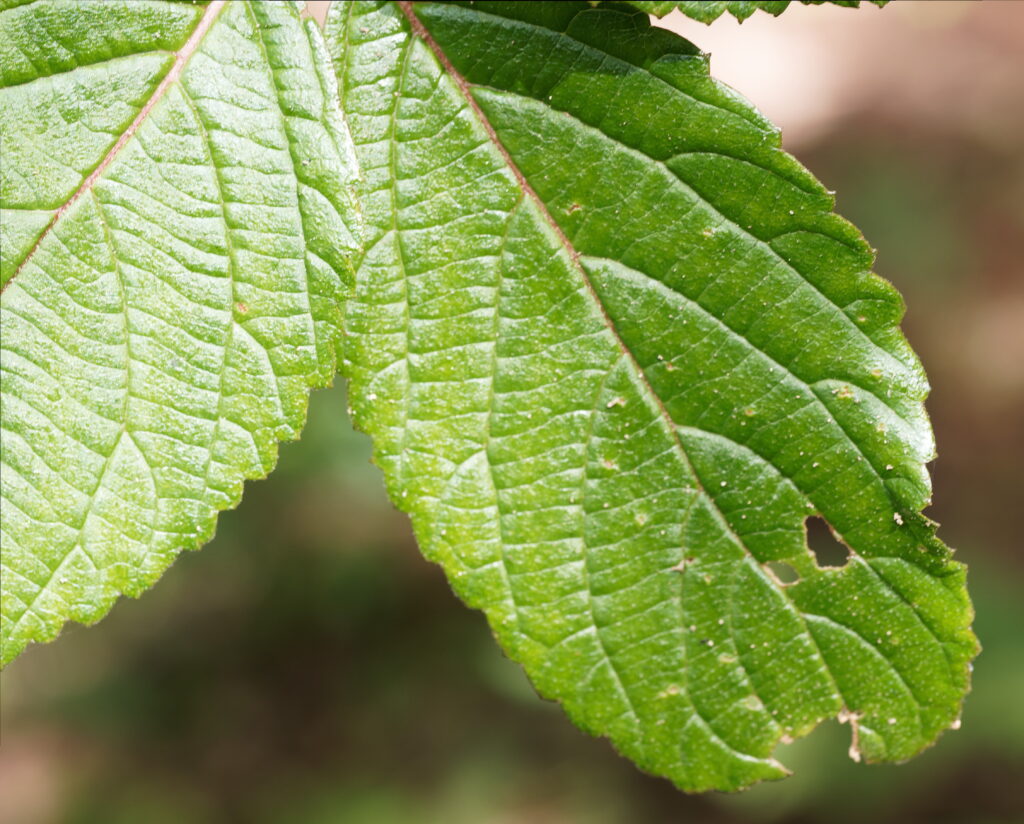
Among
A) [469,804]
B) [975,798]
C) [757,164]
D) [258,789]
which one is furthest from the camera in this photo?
[258,789]

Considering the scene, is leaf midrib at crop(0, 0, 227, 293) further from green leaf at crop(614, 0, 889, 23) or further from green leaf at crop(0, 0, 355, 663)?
green leaf at crop(614, 0, 889, 23)

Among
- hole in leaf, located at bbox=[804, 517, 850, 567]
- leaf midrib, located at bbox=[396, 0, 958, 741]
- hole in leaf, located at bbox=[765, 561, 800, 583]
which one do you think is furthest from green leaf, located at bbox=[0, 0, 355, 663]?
hole in leaf, located at bbox=[804, 517, 850, 567]

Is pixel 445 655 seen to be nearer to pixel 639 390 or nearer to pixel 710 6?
pixel 639 390

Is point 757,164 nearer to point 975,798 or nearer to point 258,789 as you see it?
point 975,798

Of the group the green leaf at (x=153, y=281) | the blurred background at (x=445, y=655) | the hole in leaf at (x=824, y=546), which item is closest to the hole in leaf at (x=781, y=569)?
the green leaf at (x=153, y=281)

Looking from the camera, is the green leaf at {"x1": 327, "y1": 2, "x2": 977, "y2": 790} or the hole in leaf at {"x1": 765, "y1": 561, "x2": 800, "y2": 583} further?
the hole in leaf at {"x1": 765, "y1": 561, "x2": 800, "y2": 583}

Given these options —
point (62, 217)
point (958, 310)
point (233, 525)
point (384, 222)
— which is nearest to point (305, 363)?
point (384, 222)

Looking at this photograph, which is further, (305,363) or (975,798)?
(975,798)
